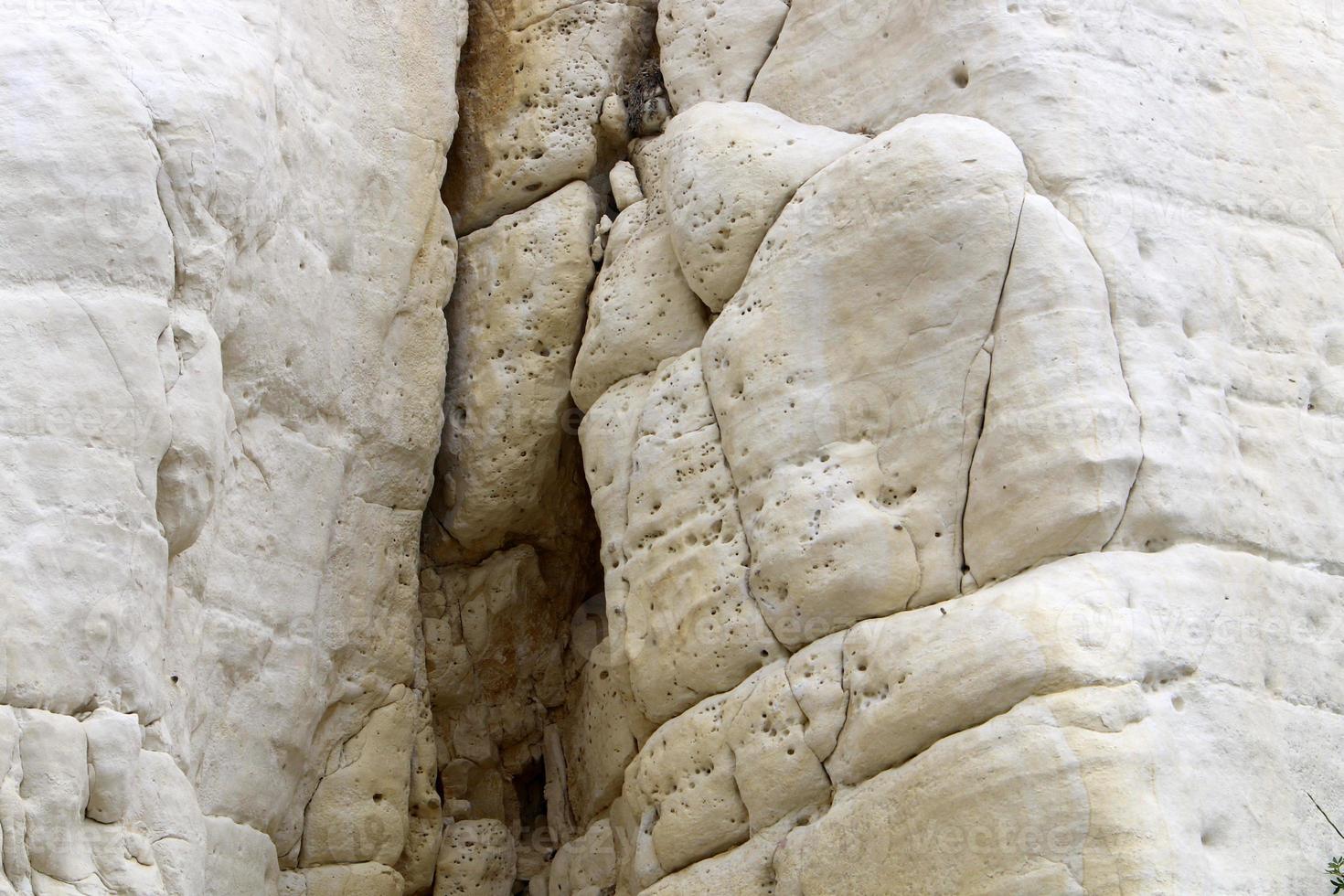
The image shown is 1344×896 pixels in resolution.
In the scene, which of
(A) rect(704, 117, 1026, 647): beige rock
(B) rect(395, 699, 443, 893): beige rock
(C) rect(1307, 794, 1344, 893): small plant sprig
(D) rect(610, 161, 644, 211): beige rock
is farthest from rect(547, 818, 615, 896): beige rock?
(C) rect(1307, 794, 1344, 893): small plant sprig

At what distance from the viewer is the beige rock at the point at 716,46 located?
848 centimetres


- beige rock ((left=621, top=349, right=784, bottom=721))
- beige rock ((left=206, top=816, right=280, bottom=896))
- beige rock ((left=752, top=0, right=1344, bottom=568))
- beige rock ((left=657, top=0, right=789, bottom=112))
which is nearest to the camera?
beige rock ((left=752, top=0, right=1344, bottom=568))

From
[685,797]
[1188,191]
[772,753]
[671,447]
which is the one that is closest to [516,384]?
[671,447]

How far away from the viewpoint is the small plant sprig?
580cm

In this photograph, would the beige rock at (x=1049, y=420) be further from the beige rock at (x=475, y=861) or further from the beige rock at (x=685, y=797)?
the beige rock at (x=475, y=861)

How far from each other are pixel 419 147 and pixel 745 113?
156cm

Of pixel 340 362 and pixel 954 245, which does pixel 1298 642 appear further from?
pixel 340 362

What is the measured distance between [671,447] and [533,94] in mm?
2255

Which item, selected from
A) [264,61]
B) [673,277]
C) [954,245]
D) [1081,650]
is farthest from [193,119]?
[1081,650]

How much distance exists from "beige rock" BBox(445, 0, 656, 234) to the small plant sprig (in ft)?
14.8

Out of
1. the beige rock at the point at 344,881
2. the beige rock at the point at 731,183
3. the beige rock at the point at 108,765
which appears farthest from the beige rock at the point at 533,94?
the beige rock at the point at 108,765

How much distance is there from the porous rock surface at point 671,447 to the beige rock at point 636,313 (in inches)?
1.2

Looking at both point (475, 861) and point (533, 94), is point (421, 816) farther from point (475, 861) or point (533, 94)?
point (533, 94)

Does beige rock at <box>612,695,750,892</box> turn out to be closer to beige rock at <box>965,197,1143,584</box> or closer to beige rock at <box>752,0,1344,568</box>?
beige rock at <box>965,197,1143,584</box>
